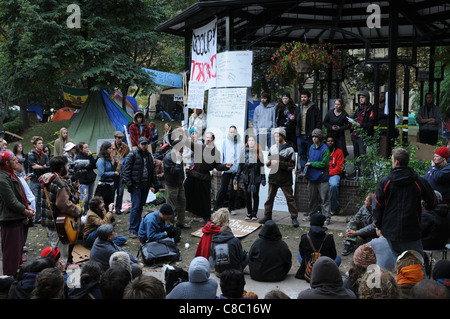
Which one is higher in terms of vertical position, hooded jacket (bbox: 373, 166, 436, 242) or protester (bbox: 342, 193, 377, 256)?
hooded jacket (bbox: 373, 166, 436, 242)

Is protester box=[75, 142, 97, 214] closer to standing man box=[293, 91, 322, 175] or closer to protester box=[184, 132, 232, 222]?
protester box=[184, 132, 232, 222]

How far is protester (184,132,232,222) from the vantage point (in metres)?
10.5

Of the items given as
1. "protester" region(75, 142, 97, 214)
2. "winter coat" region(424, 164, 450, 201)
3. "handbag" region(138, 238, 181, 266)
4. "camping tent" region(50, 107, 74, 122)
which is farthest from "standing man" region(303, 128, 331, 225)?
"camping tent" region(50, 107, 74, 122)

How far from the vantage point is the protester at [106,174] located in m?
10.7

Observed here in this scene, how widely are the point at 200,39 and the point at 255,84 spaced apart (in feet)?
39.5

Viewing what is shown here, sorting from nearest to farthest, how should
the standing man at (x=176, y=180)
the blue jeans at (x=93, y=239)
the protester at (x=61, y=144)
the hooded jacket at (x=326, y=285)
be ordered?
1. the hooded jacket at (x=326, y=285)
2. the blue jeans at (x=93, y=239)
3. the standing man at (x=176, y=180)
4. the protester at (x=61, y=144)

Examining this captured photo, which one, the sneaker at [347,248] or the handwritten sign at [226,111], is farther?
the handwritten sign at [226,111]

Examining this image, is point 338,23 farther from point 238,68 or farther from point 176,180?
point 176,180

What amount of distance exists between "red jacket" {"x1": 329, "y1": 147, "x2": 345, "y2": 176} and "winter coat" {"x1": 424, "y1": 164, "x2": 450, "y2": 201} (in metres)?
2.58

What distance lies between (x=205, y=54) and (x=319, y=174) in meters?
4.64

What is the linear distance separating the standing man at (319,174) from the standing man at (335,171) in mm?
436

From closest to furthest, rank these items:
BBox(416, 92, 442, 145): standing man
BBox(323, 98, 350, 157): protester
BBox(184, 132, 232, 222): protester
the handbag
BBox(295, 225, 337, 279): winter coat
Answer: BBox(295, 225, 337, 279): winter coat
the handbag
BBox(184, 132, 232, 222): protester
BBox(323, 98, 350, 157): protester
BBox(416, 92, 442, 145): standing man

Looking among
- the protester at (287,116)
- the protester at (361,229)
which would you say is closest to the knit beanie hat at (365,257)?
the protester at (361,229)

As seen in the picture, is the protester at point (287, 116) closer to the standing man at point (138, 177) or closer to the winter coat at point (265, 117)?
the winter coat at point (265, 117)
